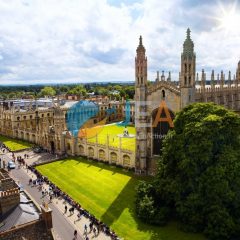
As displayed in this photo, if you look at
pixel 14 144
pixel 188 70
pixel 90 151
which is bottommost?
pixel 14 144

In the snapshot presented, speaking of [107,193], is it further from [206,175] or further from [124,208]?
[206,175]

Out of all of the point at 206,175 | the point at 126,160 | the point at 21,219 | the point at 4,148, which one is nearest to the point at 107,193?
the point at 126,160

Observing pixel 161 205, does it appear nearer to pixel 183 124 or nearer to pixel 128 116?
pixel 183 124

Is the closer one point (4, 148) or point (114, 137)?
point (4, 148)

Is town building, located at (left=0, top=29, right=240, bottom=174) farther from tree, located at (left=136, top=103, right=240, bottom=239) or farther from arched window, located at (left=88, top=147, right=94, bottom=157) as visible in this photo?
Answer: tree, located at (left=136, top=103, right=240, bottom=239)
